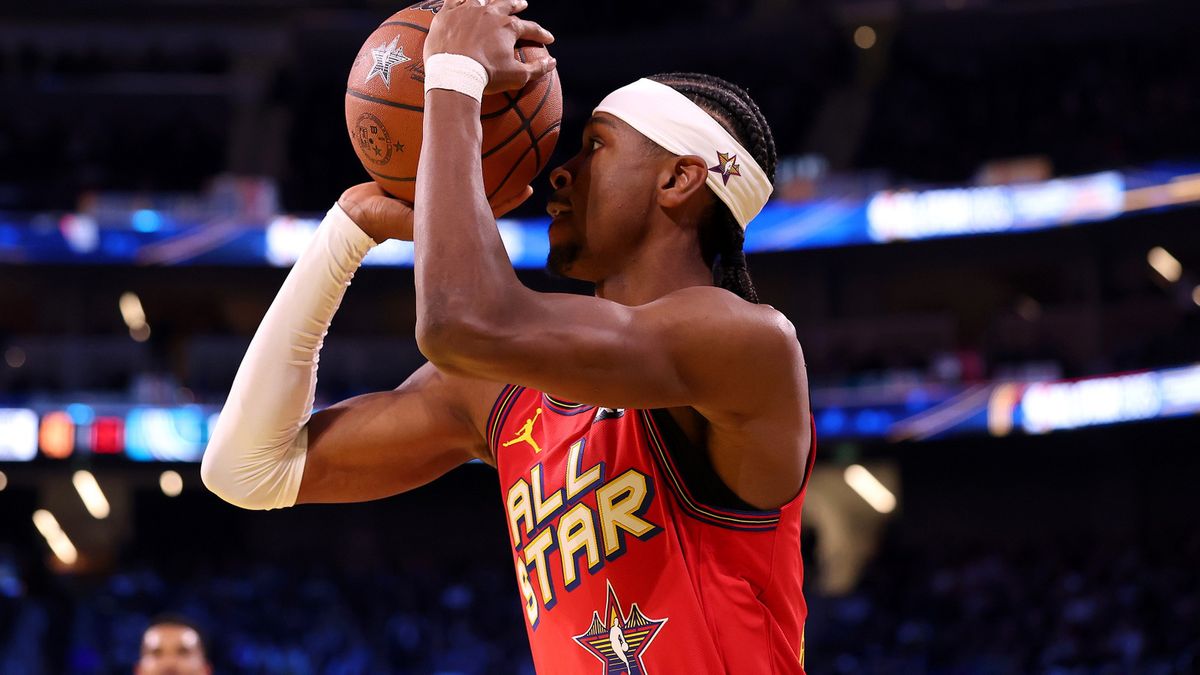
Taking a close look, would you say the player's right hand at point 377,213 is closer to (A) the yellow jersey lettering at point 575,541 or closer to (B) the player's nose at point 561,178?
(B) the player's nose at point 561,178

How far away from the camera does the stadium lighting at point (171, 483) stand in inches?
712

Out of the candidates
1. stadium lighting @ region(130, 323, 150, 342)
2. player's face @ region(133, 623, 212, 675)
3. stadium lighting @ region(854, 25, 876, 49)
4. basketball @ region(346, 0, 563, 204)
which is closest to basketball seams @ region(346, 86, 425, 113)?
basketball @ region(346, 0, 563, 204)

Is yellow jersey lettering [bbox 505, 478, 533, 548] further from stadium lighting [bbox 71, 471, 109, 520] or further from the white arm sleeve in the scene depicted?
stadium lighting [bbox 71, 471, 109, 520]

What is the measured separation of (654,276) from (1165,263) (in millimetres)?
16301

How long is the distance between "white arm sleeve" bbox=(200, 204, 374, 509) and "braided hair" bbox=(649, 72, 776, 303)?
63cm

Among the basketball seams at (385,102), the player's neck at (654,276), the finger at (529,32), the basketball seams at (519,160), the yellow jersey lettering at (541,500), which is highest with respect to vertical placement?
the basketball seams at (385,102)

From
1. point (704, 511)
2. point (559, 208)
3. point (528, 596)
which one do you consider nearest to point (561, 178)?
point (559, 208)

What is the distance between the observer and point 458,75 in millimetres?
1938

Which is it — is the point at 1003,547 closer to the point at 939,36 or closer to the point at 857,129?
the point at 857,129

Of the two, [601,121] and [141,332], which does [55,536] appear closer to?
[141,332]

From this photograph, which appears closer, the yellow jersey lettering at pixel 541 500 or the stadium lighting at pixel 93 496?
the yellow jersey lettering at pixel 541 500

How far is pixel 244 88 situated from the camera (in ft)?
66.6

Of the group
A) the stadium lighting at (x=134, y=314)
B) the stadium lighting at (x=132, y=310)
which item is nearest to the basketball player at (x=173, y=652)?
the stadium lighting at (x=134, y=314)

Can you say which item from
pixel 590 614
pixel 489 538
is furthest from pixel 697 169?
pixel 489 538
